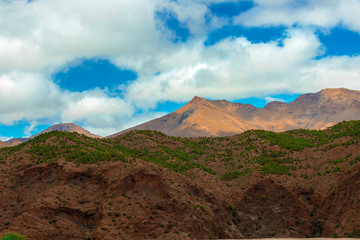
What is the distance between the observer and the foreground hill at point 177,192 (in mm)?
34125

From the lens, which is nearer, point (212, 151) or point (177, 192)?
point (177, 192)

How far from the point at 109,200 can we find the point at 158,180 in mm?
6280

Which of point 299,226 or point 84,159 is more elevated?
point 84,159

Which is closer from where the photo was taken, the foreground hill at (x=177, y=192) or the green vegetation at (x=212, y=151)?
the foreground hill at (x=177, y=192)

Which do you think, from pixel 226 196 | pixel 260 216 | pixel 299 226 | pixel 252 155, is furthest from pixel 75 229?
pixel 252 155

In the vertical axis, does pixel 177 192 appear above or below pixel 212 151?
below

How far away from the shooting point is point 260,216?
1738 inches

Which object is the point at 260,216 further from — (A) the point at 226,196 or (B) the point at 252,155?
(B) the point at 252,155

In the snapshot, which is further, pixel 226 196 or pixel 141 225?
pixel 226 196

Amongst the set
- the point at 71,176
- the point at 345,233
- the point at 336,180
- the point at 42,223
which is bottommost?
the point at 345,233

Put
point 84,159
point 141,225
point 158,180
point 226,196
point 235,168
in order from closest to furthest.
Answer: point 141,225 → point 158,180 → point 84,159 → point 226,196 → point 235,168

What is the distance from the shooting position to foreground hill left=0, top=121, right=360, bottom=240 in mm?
34125

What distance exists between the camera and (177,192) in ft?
131

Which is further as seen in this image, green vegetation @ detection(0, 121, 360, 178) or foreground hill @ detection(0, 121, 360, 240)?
green vegetation @ detection(0, 121, 360, 178)
